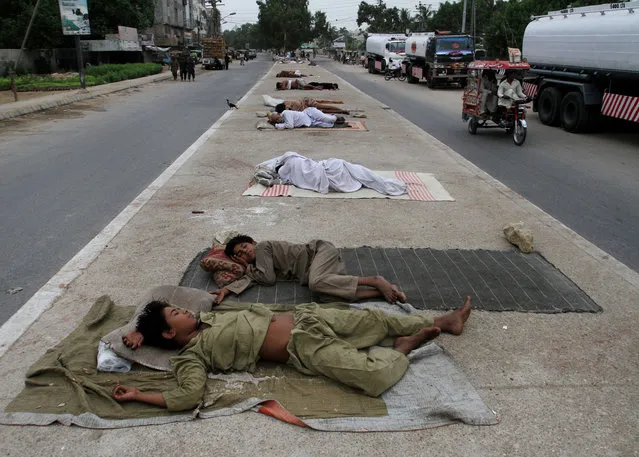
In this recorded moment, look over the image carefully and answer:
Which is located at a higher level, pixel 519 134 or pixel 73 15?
pixel 73 15

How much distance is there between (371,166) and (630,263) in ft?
16.0

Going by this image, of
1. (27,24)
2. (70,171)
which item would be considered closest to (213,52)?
(27,24)

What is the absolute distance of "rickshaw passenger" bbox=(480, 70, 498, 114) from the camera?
506 inches

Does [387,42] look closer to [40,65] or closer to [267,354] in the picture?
[40,65]

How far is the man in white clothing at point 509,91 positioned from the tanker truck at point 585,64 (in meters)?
2.23

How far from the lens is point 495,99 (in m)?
12.9

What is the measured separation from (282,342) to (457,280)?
196 cm

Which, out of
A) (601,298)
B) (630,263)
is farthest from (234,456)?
(630,263)

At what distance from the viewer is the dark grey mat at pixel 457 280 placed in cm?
443

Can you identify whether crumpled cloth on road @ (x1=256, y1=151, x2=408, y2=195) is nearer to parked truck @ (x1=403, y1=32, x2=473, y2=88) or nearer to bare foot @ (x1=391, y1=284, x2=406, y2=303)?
bare foot @ (x1=391, y1=284, x2=406, y2=303)

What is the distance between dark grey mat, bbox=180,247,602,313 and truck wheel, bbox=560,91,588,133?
31.8 ft

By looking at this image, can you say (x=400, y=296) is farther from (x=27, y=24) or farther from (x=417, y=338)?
(x=27, y=24)

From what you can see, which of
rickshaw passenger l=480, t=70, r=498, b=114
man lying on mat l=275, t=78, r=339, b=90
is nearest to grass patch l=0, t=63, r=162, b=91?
man lying on mat l=275, t=78, r=339, b=90

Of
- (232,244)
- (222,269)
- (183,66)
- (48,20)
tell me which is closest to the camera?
(222,269)
